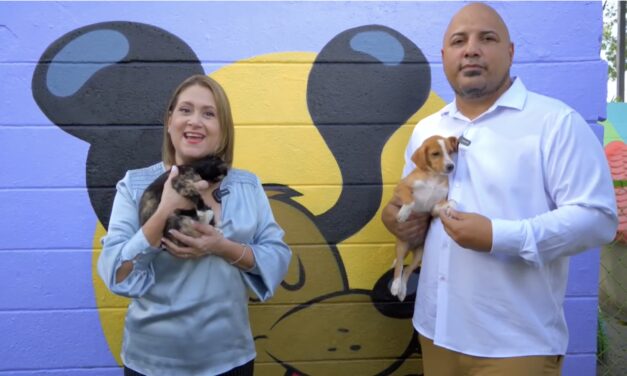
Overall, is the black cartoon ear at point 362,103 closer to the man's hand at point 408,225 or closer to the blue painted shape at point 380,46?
the blue painted shape at point 380,46

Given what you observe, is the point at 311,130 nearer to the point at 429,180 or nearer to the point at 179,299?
the point at 429,180

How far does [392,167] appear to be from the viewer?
2625 millimetres

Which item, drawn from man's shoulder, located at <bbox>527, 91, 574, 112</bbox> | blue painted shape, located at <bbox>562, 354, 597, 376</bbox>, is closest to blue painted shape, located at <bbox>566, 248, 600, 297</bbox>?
blue painted shape, located at <bbox>562, 354, 597, 376</bbox>

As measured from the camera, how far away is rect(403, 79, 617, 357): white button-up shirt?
66.7 inches

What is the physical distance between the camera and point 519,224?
1.70 meters

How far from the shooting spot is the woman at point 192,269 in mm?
1676

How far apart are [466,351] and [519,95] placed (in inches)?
37.9

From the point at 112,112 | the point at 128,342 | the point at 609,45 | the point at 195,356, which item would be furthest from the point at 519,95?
the point at 609,45

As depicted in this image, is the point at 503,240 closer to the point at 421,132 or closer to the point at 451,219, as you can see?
the point at 451,219

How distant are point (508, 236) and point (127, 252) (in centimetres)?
124

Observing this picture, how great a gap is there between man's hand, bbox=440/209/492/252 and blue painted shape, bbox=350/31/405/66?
3.72ft

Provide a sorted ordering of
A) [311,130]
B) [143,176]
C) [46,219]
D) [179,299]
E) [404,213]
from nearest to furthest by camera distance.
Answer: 1. [179,299]
2. [143,176]
3. [404,213]
4. [46,219]
5. [311,130]

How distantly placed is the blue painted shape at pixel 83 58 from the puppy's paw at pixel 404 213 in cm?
154

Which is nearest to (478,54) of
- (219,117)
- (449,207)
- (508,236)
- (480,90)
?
(480,90)
